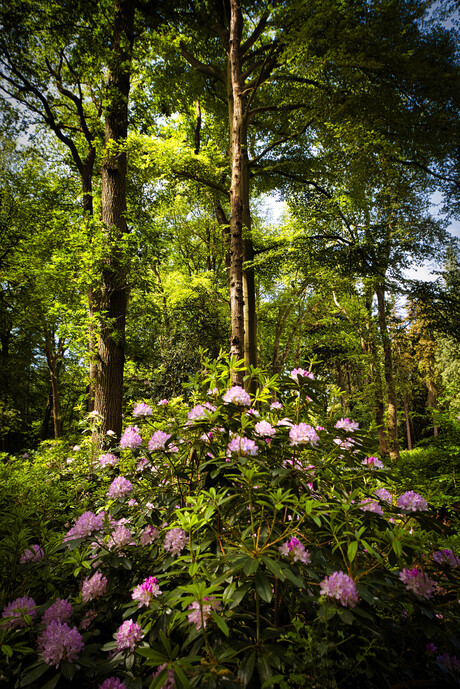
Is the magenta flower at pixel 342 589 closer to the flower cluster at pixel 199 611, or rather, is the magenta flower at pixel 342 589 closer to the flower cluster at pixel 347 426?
the flower cluster at pixel 199 611

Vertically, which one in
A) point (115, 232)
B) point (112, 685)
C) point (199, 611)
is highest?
point (115, 232)

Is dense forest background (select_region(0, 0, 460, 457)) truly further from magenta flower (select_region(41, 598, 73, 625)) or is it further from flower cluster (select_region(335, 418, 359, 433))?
magenta flower (select_region(41, 598, 73, 625))

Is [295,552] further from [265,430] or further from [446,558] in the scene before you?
[446,558]

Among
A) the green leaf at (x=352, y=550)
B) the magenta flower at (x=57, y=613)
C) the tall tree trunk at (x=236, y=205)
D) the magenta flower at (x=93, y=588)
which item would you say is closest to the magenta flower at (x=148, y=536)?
the magenta flower at (x=93, y=588)

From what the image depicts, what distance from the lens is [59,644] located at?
1.02 meters

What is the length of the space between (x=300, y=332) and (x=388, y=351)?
6175 millimetres

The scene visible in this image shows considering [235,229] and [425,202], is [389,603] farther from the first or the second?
[425,202]

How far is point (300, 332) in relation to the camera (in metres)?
14.9

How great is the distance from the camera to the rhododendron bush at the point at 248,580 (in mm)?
933

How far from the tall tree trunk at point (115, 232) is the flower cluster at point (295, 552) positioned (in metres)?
4.31

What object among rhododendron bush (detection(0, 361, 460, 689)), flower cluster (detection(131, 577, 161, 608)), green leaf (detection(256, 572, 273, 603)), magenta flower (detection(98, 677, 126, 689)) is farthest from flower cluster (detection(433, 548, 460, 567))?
magenta flower (detection(98, 677, 126, 689))

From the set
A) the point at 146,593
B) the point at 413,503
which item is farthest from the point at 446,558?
the point at 146,593

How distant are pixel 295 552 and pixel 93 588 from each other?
0.83m

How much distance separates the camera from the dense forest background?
4.75 meters
